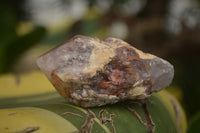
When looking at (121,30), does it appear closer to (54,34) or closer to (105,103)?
(54,34)

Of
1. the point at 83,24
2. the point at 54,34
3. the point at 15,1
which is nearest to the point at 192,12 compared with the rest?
the point at 83,24

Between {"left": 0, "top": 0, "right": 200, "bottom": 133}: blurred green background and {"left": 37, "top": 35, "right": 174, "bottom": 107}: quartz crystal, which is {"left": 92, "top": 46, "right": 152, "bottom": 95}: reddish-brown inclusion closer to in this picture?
{"left": 37, "top": 35, "right": 174, "bottom": 107}: quartz crystal

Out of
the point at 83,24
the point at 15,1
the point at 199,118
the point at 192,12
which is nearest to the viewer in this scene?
the point at 199,118

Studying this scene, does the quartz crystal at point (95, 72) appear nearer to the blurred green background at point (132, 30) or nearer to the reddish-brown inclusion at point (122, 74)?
the reddish-brown inclusion at point (122, 74)

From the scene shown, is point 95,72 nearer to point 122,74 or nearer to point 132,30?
point 122,74

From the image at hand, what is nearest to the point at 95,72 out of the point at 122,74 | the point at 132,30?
the point at 122,74

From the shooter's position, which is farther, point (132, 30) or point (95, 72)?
point (132, 30)
